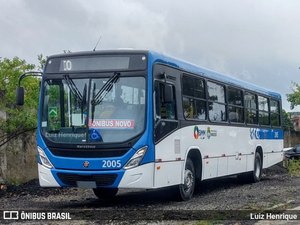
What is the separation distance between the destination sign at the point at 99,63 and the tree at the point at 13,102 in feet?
13.5

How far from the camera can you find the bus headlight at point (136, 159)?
1092cm

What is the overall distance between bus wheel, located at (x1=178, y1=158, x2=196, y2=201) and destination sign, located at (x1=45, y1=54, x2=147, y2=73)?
9.21 feet

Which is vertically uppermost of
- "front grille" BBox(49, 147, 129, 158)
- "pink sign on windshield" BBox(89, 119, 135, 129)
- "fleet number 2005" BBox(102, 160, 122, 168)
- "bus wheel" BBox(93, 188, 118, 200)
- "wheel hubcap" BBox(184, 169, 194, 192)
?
"pink sign on windshield" BBox(89, 119, 135, 129)

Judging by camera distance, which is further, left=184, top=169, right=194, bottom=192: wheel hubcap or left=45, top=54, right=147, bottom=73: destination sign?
left=184, top=169, right=194, bottom=192: wheel hubcap

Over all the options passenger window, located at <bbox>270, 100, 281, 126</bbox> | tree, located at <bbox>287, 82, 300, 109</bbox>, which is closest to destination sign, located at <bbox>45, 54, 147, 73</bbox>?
passenger window, located at <bbox>270, 100, 281, 126</bbox>

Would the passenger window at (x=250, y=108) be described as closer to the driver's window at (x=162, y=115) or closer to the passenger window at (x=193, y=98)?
the passenger window at (x=193, y=98)

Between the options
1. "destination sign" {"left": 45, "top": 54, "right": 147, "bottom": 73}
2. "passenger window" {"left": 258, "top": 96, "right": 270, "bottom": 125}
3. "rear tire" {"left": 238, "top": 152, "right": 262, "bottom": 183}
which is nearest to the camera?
"destination sign" {"left": 45, "top": 54, "right": 147, "bottom": 73}

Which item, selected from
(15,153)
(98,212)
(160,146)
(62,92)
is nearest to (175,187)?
(160,146)

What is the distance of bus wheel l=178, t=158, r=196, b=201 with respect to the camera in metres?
12.6

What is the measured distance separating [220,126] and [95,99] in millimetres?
4875

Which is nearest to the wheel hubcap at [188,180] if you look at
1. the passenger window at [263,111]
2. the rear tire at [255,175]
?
the rear tire at [255,175]

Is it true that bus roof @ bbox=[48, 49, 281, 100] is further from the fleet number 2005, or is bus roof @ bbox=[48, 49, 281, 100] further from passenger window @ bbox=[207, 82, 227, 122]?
the fleet number 2005

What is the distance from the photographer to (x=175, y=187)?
12.6 m

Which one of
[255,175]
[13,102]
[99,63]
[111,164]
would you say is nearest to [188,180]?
[111,164]
